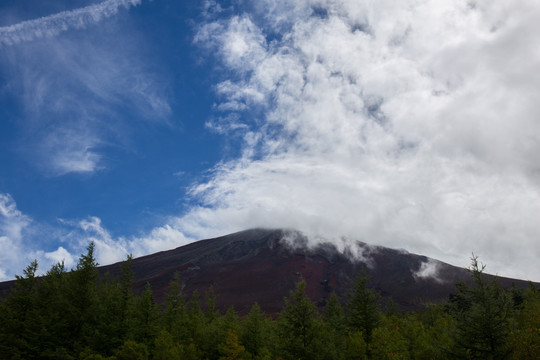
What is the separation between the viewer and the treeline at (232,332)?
17.2 m

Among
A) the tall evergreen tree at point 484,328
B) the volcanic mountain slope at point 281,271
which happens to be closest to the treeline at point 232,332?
the tall evergreen tree at point 484,328

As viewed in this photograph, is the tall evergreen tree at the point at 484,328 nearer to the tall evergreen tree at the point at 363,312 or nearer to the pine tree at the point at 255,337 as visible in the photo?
the tall evergreen tree at the point at 363,312

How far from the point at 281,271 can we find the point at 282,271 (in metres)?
0.44

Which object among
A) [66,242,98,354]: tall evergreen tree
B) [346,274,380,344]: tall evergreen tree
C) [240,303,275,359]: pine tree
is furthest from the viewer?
[240,303,275,359]: pine tree

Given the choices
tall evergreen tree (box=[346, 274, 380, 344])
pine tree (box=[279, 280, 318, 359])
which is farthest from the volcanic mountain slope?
pine tree (box=[279, 280, 318, 359])

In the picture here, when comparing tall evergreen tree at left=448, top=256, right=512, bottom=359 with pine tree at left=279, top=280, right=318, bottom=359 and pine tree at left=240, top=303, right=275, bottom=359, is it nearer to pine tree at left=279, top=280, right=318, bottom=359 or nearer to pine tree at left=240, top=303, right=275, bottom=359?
pine tree at left=279, top=280, right=318, bottom=359

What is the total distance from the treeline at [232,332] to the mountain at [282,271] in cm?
9141

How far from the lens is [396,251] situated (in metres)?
193

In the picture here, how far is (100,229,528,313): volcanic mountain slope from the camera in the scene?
13412 cm

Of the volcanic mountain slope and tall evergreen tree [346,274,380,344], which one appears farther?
the volcanic mountain slope

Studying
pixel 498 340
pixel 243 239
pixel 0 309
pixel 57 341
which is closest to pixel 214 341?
pixel 57 341

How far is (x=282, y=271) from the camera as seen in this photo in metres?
152

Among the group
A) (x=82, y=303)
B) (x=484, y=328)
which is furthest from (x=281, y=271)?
(x=484, y=328)

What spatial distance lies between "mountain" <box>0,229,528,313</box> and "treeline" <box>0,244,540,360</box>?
91.4 meters
